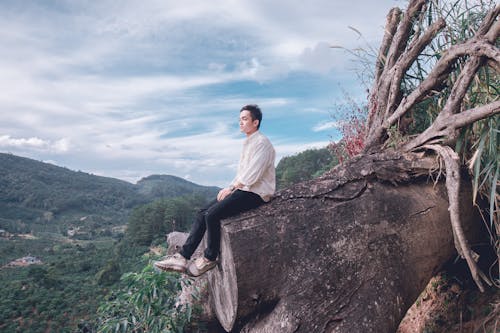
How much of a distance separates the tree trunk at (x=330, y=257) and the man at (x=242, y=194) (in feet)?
0.30

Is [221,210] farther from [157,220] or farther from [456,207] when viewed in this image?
[157,220]

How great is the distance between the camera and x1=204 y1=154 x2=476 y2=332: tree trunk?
2.62 meters

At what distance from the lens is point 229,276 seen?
2.72 meters

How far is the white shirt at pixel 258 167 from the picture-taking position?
9.14 ft

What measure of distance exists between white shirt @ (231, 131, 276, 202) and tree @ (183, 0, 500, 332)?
154 millimetres

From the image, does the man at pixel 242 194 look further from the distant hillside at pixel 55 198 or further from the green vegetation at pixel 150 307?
the distant hillside at pixel 55 198

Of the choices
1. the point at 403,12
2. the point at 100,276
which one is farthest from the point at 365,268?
the point at 100,276

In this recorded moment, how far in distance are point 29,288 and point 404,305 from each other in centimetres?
1751

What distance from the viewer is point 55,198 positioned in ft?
142

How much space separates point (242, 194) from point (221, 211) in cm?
20

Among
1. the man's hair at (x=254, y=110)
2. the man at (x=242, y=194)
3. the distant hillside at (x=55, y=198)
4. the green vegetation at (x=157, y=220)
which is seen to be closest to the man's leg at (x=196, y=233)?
the man at (x=242, y=194)

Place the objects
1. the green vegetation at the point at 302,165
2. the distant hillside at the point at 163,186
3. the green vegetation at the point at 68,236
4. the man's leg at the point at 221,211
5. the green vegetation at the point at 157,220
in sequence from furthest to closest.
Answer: the distant hillside at the point at 163,186 < the green vegetation at the point at 157,220 < the green vegetation at the point at 302,165 < the green vegetation at the point at 68,236 < the man's leg at the point at 221,211

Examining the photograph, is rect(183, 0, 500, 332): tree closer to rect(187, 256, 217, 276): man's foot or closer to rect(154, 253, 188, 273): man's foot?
rect(187, 256, 217, 276): man's foot

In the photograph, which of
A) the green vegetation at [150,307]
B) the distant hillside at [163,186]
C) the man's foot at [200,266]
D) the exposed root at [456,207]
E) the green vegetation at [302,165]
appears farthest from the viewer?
the distant hillside at [163,186]
